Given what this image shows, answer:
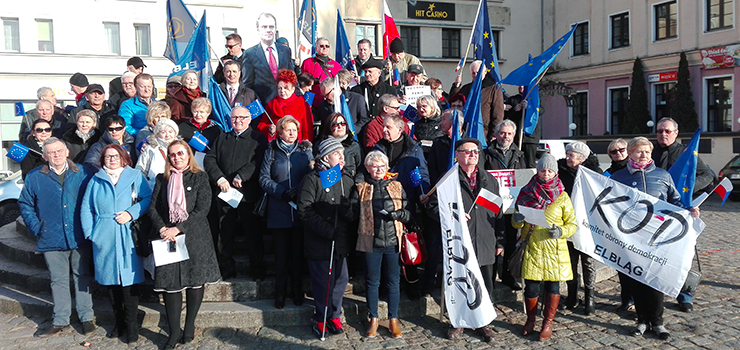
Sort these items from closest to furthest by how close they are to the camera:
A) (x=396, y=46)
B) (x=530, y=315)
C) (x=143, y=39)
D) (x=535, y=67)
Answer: (x=530, y=315)
(x=535, y=67)
(x=396, y=46)
(x=143, y=39)

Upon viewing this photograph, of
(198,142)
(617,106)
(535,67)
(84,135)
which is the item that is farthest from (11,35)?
(617,106)

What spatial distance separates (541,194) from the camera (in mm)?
5777

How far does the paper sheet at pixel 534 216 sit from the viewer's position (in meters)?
5.59

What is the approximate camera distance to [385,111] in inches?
280

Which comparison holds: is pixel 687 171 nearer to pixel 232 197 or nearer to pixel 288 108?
pixel 288 108

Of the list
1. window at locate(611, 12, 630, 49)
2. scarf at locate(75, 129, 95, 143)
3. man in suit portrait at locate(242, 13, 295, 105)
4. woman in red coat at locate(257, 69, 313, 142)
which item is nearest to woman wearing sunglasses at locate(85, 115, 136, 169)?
scarf at locate(75, 129, 95, 143)

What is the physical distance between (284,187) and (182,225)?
1080mm

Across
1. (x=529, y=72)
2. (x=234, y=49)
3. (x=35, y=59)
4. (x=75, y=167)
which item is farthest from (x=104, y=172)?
(x=35, y=59)

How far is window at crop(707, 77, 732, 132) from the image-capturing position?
26656 millimetres

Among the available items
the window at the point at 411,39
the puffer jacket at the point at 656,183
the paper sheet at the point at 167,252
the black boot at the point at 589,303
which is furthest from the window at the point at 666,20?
the paper sheet at the point at 167,252

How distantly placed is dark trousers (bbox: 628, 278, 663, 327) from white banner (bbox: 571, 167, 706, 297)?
0.11 m

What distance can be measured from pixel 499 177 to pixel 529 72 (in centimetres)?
187

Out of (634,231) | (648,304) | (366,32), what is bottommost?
(648,304)

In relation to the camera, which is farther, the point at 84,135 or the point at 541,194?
the point at 84,135
